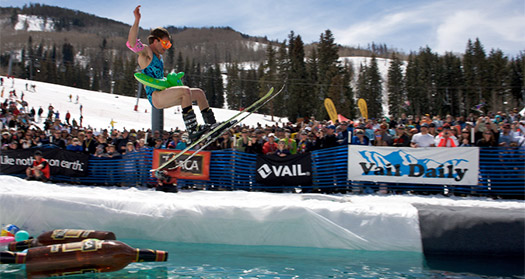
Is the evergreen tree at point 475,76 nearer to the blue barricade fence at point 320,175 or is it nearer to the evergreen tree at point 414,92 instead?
the evergreen tree at point 414,92

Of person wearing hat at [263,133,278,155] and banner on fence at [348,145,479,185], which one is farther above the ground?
person wearing hat at [263,133,278,155]

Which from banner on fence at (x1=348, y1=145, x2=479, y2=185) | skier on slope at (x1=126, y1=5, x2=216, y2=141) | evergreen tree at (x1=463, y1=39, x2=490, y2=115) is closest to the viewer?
skier on slope at (x1=126, y1=5, x2=216, y2=141)

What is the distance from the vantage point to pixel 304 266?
546cm

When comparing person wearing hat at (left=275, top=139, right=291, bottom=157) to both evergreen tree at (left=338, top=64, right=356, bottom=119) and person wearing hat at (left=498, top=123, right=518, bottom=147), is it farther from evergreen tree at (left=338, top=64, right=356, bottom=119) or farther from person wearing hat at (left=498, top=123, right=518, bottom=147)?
evergreen tree at (left=338, top=64, right=356, bottom=119)

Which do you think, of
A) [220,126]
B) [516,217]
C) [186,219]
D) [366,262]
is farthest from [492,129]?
[186,219]

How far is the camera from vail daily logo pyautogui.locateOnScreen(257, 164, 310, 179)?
952 centimetres

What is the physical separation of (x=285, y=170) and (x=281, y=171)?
0.10m

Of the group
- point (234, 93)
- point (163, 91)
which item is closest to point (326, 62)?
point (234, 93)

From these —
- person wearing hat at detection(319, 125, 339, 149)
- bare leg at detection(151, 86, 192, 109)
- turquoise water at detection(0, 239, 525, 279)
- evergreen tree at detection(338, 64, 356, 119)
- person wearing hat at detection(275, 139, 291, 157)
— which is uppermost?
evergreen tree at detection(338, 64, 356, 119)

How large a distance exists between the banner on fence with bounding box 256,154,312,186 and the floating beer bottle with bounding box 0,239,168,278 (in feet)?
16.2

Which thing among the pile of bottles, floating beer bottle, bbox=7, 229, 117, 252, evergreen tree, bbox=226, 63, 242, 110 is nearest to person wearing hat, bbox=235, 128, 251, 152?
floating beer bottle, bbox=7, 229, 117, 252

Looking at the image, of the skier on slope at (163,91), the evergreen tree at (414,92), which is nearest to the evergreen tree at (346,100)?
the evergreen tree at (414,92)

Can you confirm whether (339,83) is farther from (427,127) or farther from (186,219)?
(186,219)

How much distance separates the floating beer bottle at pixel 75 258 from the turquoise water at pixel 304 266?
0.26m
